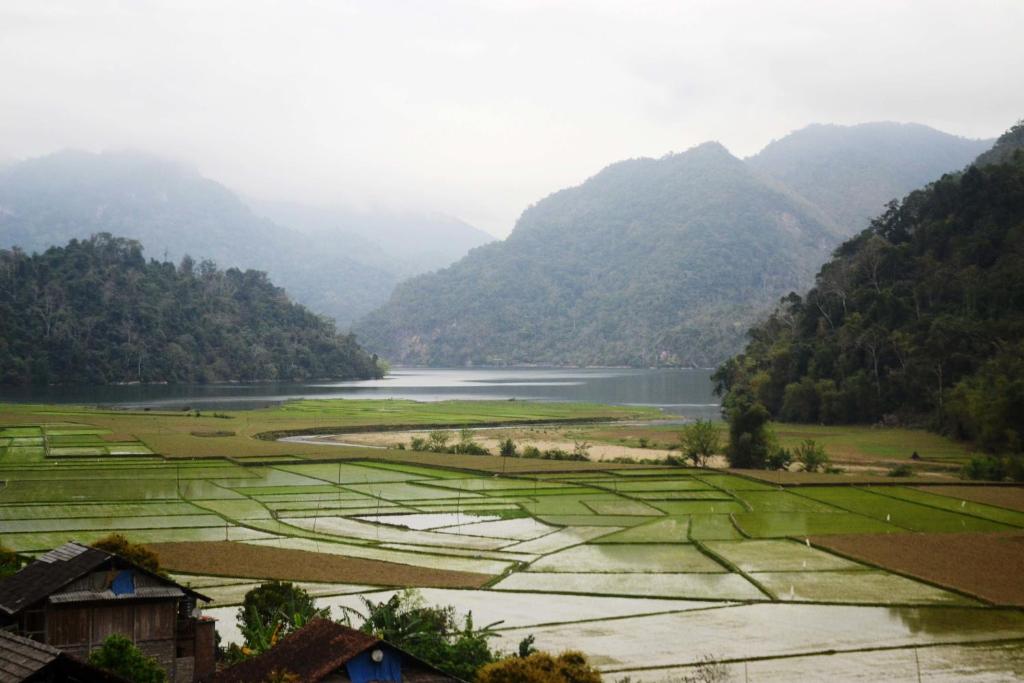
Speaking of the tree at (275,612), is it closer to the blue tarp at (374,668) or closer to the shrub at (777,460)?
the blue tarp at (374,668)

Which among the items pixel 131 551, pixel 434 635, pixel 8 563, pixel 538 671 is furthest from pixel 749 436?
pixel 538 671

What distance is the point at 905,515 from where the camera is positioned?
29453 millimetres

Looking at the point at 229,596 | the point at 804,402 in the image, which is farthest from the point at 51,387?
the point at 229,596

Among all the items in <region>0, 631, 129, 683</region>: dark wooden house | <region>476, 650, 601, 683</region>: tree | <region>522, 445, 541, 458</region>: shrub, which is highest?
<region>0, 631, 129, 683</region>: dark wooden house

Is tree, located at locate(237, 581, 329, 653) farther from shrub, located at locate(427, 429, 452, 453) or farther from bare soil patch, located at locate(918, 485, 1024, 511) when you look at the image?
shrub, located at locate(427, 429, 452, 453)

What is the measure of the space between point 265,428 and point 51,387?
2366 inches

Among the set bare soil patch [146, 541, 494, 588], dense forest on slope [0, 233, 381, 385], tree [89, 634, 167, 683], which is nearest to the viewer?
tree [89, 634, 167, 683]

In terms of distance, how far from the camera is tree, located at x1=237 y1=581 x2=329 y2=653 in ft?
46.6

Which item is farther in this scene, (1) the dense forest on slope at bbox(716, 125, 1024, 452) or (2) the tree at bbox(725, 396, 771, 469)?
(1) the dense forest on slope at bbox(716, 125, 1024, 452)

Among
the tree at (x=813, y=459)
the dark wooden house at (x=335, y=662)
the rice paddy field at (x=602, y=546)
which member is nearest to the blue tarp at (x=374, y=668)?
the dark wooden house at (x=335, y=662)

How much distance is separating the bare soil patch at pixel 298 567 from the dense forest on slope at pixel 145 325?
94.0 metres

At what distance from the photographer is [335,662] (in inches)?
367

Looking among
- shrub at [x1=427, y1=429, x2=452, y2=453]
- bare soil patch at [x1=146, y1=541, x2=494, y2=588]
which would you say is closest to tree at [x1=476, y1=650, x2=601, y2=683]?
bare soil patch at [x1=146, y1=541, x2=494, y2=588]

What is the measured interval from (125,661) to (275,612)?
4.61 m
